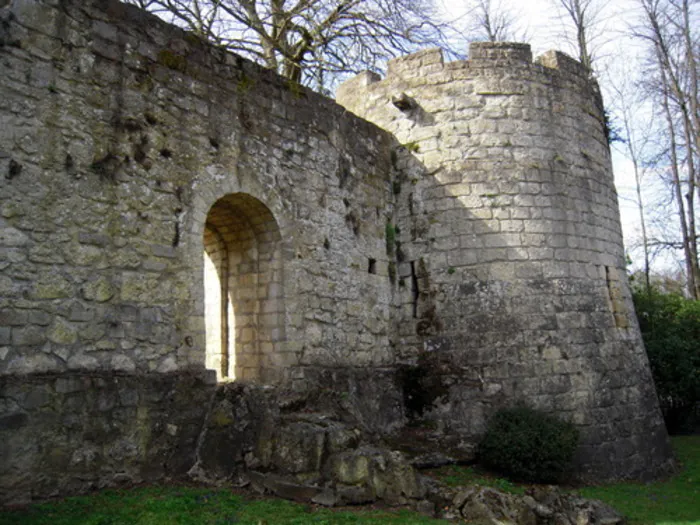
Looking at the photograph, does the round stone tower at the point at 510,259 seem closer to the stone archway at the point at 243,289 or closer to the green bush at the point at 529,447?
the green bush at the point at 529,447

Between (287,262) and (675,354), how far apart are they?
9.13 m

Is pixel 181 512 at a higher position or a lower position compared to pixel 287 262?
lower

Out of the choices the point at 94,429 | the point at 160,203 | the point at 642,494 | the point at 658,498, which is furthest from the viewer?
the point at 642,494

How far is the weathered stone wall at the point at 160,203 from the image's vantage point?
5.68 metres

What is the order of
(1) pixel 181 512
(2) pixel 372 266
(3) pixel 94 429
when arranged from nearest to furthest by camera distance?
(1) pixel 181 512 → (3) pixel 94 429 → (2) pixel 372 266

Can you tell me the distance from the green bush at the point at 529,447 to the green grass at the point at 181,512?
2.66 meters

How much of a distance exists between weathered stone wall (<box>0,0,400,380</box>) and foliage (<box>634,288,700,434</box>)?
22.6 ft

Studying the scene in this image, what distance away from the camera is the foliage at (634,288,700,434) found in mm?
13094

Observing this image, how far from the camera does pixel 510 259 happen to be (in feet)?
31.3

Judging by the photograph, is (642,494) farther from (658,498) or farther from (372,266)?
(372,266)

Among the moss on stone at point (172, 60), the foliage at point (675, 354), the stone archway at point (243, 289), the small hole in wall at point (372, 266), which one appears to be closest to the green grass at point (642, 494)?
the stone archway at point (243, 289)

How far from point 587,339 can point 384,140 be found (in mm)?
4297

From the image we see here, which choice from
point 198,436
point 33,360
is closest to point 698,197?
point 198,436

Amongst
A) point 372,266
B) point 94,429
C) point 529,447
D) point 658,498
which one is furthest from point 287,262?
point 658,498
